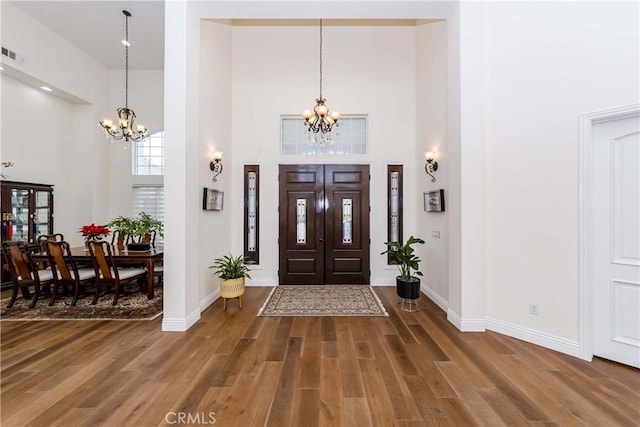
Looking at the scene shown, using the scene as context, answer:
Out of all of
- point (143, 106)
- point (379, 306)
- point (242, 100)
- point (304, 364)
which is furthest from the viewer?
point (143, 106)

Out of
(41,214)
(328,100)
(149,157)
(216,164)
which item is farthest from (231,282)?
(149,157)

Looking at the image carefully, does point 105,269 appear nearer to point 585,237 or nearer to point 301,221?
point 301,221

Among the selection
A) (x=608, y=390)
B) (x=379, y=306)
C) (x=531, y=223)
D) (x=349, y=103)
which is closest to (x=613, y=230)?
(x=531, y=223)

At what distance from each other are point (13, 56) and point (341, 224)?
6.71 metres

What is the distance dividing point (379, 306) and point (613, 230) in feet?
9.04

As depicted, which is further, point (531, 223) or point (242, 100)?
point (242, 100)

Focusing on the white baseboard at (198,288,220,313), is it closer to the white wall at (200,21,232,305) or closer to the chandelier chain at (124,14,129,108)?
the white wall at (200,21,232,305)

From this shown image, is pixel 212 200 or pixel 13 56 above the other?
pixel 13 56

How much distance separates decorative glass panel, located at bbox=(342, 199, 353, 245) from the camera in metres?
5.56

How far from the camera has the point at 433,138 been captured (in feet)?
15.2

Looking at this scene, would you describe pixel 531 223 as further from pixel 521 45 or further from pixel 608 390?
pixel 521 45

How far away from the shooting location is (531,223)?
10.1 ft

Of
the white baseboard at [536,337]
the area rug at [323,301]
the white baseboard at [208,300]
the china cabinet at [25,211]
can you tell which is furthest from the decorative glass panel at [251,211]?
the china cabinet at [25,211]

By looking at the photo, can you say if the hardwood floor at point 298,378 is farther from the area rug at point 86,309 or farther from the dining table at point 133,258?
the dining table at point 133,258
